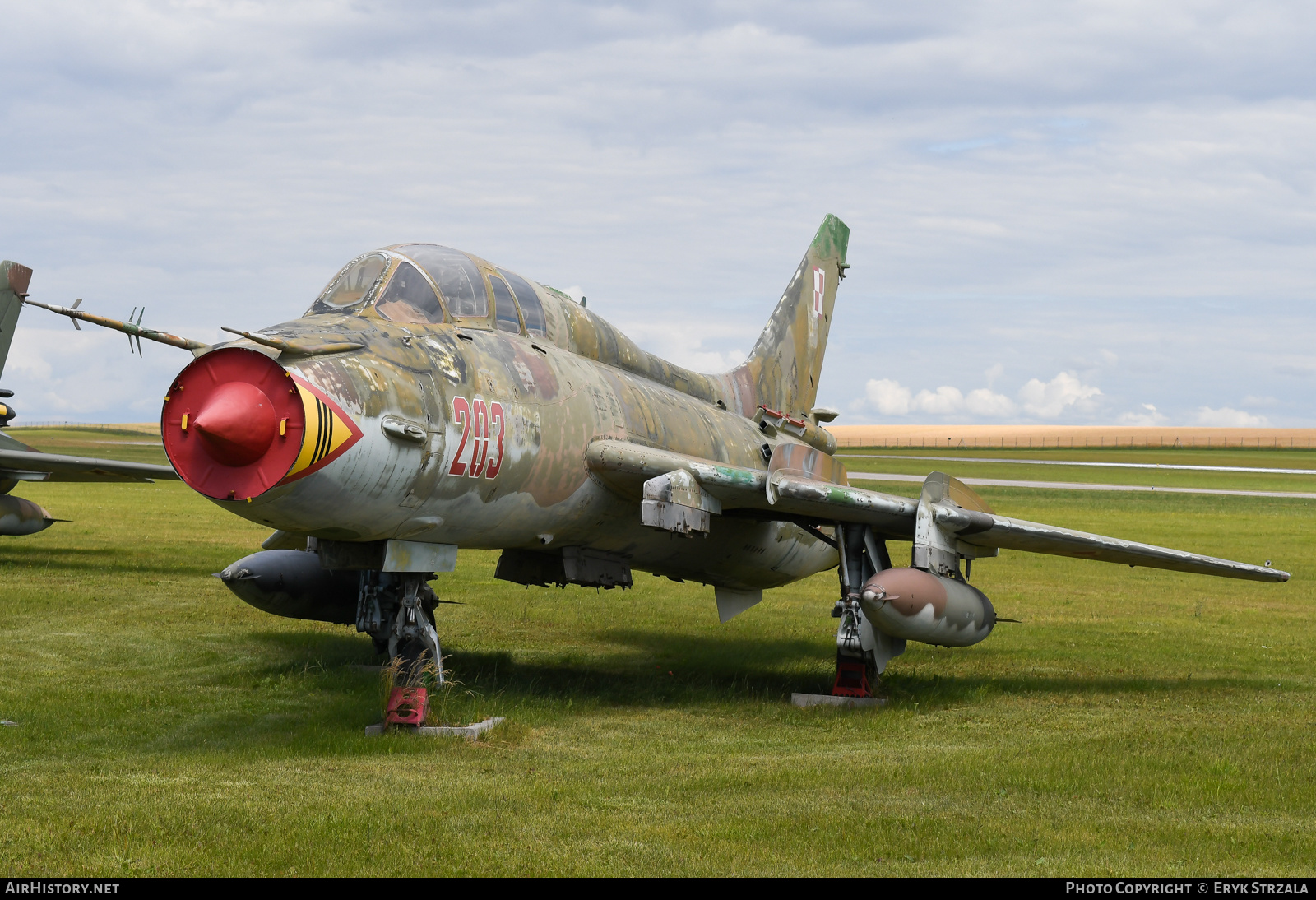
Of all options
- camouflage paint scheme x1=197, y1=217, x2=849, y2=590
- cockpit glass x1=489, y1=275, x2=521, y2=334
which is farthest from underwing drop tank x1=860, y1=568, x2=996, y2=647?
cockpit glass x1=489, y1=275, x2=521, y2=334

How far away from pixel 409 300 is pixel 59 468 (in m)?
14.5

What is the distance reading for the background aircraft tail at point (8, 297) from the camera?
22.0m

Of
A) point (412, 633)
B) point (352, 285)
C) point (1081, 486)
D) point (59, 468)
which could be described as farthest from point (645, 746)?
point (1081, 486)

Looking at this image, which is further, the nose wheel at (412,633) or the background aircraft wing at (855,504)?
the background aircraft wing at (855,504)

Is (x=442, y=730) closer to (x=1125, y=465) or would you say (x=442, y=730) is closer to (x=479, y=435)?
(x=479, y=435)

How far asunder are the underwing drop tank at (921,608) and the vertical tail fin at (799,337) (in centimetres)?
469

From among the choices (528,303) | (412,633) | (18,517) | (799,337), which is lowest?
(18,517)

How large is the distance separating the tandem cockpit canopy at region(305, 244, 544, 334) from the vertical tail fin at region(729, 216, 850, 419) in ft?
17.8

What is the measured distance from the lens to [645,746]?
32.2 feet

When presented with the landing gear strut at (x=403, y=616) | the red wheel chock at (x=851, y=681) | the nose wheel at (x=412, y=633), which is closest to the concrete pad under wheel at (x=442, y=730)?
the landing gear strut at (x=403, y=616)

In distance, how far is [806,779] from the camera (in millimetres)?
8492

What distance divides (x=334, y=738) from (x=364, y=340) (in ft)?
10.2

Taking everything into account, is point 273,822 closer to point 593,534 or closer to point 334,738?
point 334,738

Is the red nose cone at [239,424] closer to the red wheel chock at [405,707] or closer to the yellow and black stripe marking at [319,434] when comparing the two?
the yellow and black stripe marking at [319,434]
